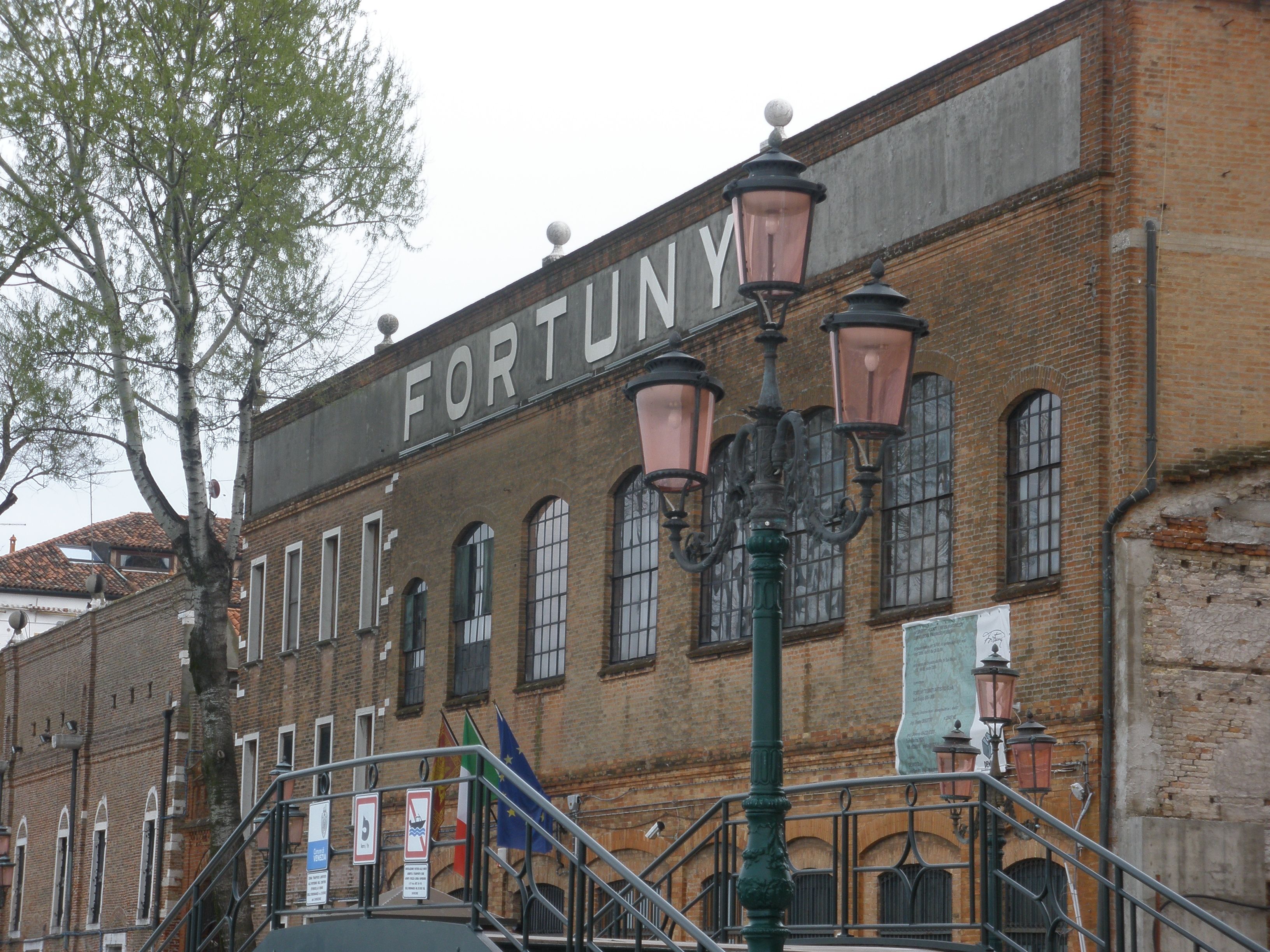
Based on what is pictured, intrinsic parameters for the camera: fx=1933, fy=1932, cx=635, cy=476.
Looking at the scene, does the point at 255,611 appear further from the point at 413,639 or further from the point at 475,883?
the point at 475,883

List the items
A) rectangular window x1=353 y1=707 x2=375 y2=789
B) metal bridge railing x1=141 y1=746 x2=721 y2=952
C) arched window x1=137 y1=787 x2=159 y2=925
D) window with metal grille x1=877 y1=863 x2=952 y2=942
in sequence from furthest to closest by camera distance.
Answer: arched window x1=137 y1=787 x2=159 y2=925
rectangular window x1=353 y1=707 x2=375 y2=789
window with metal grille x1=877 y1=863 x2=952 y2=942
metal bridge railing x1=141 y1=746 x2=721 y2=952

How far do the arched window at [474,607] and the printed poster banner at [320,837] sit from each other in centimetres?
1606

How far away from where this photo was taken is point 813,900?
21.2 metres

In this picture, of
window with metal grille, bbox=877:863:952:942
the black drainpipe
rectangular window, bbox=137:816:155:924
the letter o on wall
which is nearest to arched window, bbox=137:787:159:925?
rectangular window, bbox=137:816:155:924

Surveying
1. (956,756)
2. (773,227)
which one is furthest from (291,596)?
(773,227)

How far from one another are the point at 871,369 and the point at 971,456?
1037 cm

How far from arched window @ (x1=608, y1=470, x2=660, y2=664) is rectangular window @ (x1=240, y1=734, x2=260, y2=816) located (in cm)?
1197

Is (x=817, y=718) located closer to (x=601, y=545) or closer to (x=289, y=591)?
(x=601, y=545)

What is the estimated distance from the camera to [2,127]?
78.6ft

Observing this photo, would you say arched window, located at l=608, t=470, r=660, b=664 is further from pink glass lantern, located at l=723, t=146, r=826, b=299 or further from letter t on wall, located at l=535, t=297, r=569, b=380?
pink glass lantern, located at l=723, t=146, r=826, b=299

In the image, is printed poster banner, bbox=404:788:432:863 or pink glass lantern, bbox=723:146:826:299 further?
printed poster banner, bbox=404:788:432:863

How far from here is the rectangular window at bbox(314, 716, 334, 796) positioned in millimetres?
32844

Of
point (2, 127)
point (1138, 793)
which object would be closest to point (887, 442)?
point (1138, 793)

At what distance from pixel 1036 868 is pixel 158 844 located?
24.9m
